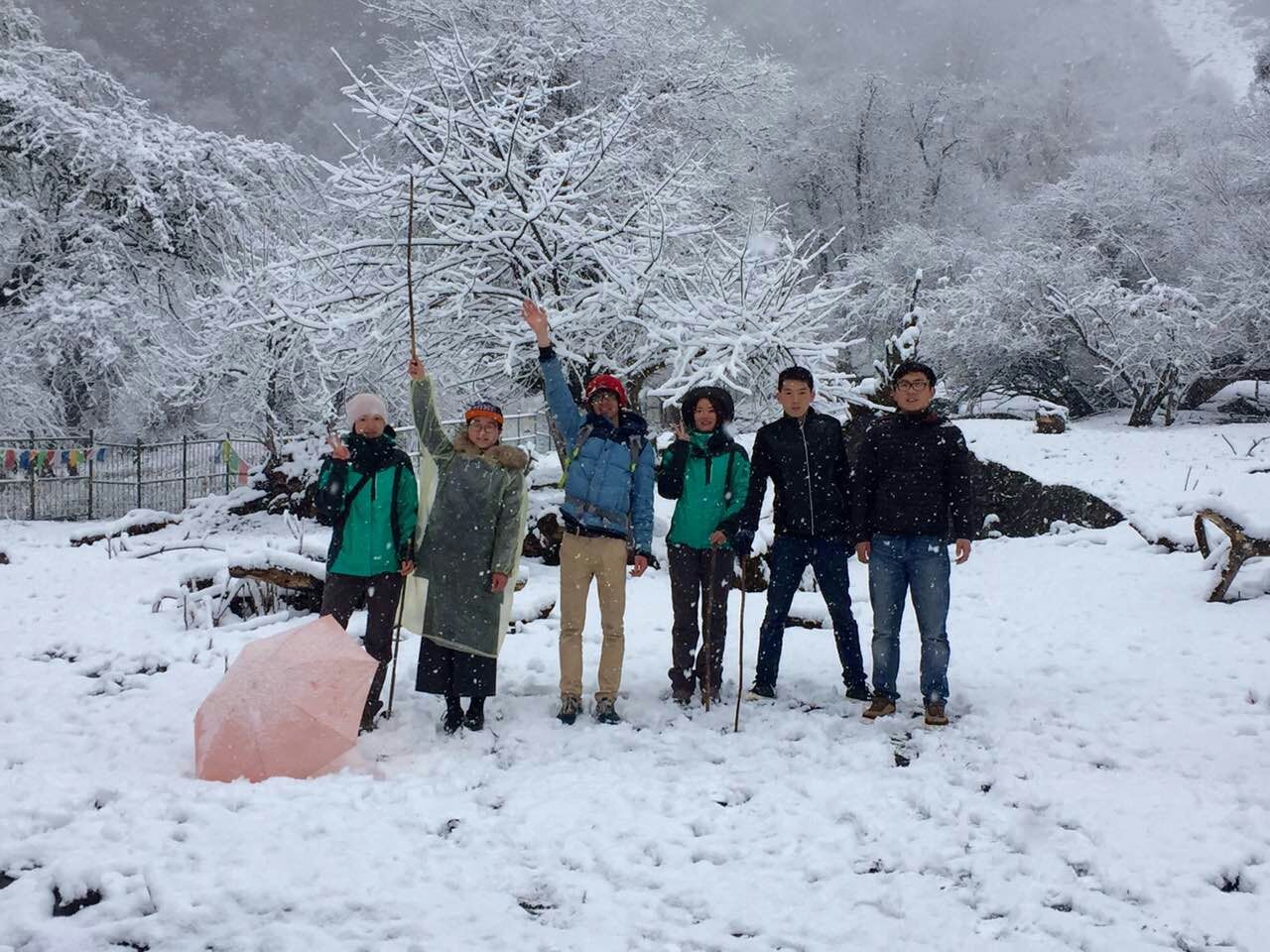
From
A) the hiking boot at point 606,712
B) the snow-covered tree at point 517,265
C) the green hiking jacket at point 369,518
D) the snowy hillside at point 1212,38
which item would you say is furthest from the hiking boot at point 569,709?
the snowy hillside at point 1212,38

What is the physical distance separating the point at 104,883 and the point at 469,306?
7547 millimetres

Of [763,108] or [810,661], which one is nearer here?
[810,661]

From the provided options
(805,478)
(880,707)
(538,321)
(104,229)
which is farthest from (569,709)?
(104,229)

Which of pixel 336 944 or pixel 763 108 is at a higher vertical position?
pixel 763 108

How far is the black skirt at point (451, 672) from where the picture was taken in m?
4.36

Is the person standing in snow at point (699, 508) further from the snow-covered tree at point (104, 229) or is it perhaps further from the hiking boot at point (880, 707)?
the snow-covered tree at point (104, 229)

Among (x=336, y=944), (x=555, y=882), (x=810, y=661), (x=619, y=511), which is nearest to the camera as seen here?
(x=336, y=944)

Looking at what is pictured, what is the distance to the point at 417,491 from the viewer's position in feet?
15.0

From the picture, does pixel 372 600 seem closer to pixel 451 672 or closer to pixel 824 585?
pixel 451 672

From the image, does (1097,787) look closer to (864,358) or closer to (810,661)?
(810,661)

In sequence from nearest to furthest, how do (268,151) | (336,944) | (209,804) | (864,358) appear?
(336,944)
(209,804)
(268,151)
(864,358)

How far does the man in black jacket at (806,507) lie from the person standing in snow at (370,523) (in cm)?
185

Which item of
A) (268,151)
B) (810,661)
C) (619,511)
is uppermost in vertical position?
(268,151)

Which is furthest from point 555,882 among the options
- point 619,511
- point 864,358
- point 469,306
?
point 864,358
